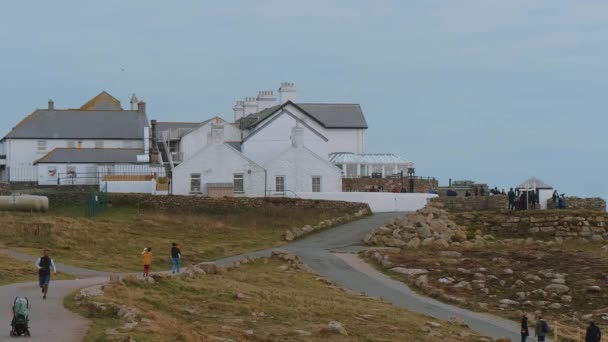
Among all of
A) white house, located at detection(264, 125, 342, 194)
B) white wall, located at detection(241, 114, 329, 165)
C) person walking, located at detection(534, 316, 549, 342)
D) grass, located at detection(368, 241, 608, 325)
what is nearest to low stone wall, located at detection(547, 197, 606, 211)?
grass, located at detection(368, 241, 608, 325)

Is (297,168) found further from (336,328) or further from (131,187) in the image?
(336,328)

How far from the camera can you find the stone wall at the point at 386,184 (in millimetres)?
73062

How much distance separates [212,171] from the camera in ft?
220

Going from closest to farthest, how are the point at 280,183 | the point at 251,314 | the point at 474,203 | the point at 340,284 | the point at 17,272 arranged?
the point at 251,314, the point at 17,272, the point at 340,284, the point at 474,203, the point at 280,183

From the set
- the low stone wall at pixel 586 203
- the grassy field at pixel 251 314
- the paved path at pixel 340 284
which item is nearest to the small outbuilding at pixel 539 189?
the low stone wall at pixel 586 203

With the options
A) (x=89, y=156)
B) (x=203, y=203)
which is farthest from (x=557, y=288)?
(x=89, y=156)

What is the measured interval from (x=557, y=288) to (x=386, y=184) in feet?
110

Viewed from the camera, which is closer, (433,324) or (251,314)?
(251,314)

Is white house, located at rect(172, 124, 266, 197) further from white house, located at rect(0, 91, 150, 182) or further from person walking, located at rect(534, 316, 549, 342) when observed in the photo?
person walking, located at rect(534, 316, 549, 342)

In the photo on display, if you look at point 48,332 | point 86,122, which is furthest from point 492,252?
point 86,122

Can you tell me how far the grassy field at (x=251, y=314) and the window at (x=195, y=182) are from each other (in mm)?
28877

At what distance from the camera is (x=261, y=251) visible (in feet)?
169

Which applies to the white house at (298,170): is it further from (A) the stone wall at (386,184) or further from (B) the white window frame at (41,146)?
(B) the white window frame at (41,146)

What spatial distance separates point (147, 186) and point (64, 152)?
11409 mm
